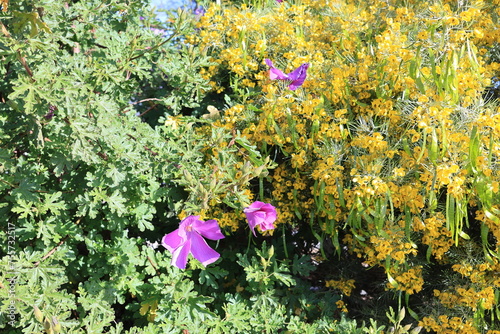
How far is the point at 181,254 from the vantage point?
1.54 metres

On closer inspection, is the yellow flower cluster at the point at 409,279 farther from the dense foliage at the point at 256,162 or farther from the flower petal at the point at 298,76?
the flower petal at the point at 298,76

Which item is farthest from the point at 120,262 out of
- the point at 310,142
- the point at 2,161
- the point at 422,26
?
the point at 422,26

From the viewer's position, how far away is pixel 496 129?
1.58 meters

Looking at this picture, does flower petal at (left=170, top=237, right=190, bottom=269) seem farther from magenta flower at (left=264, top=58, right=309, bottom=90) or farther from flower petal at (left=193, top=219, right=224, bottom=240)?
magenta flower at (left=264, top=58, right=309, bottom=90)

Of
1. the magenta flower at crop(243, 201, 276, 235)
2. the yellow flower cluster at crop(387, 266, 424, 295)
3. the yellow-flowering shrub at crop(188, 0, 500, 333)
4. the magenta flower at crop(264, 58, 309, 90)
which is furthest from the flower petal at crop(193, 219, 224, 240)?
the yellow flower cluster at crop(387, 266, 424, 295)

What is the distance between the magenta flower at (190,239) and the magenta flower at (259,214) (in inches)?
4.2

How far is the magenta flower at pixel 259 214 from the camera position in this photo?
1.53 metres

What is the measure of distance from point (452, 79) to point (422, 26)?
1.55ft

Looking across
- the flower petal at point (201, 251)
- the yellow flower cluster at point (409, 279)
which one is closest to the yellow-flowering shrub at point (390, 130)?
the yellow flower cluster at point (409, 279)

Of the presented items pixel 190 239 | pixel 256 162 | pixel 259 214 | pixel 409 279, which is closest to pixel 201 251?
pixel 190 239

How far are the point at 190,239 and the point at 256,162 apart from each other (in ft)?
1.33

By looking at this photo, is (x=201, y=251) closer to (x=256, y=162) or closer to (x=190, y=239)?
(x=190, y=239)

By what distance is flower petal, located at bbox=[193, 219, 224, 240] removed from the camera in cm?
154

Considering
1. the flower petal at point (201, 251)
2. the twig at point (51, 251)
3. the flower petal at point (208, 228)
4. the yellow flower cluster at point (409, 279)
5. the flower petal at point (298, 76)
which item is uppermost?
the flower petal at point (298, 76)
